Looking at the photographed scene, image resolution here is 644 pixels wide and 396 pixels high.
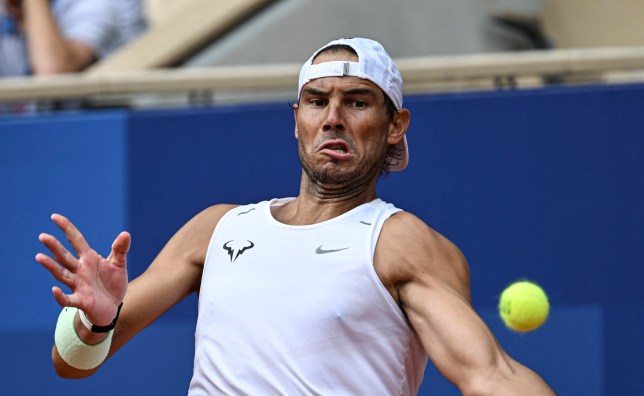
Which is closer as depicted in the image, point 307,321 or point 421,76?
point 307,321

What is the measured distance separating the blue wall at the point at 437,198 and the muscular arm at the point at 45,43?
0.53 metres

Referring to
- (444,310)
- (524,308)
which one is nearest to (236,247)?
(444,310)

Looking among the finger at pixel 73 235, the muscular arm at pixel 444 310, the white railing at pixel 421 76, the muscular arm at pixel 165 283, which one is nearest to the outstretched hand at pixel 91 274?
the finger at pixel 73 235

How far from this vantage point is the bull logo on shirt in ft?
10.9

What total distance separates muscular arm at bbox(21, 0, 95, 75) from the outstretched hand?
1873 millimetres

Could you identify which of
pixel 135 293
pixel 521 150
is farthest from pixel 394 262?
pixel 521 150

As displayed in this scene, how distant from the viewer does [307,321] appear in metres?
3.15

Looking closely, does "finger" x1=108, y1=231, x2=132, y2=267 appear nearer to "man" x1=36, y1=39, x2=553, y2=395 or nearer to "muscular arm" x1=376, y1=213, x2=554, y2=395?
"man" x1=36, y1=39, x2=553, y2=395

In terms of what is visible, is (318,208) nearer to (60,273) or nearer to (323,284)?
(323,284)

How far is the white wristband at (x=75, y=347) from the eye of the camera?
3.29 meters

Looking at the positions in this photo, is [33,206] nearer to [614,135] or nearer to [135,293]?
[135,293]

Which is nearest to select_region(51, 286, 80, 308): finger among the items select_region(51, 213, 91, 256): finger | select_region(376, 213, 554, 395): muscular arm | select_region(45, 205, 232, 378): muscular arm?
select_region(51, 213, 91, 256): finger

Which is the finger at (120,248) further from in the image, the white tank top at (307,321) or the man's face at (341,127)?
the man's face at (341,127)

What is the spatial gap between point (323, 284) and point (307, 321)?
10cm
